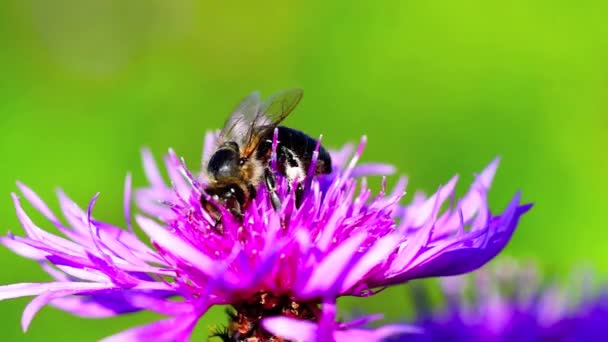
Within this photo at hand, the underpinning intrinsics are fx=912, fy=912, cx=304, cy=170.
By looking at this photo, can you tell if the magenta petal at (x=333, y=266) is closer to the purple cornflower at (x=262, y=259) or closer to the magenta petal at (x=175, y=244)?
the purple cornflower at (x=262, y=259)

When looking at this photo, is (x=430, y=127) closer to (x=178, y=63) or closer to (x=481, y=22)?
(x=481, y=22)

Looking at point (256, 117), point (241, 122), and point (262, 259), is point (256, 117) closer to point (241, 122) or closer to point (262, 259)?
point (241, 122)

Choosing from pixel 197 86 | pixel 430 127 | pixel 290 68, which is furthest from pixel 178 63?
pixel 430 127

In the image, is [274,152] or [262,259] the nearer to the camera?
[262,259]

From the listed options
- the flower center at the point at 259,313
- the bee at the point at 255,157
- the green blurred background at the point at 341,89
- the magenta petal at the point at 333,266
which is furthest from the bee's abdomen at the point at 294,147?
the green blurred background at the point at 341,89

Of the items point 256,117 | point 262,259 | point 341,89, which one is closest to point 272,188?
point 256,117
